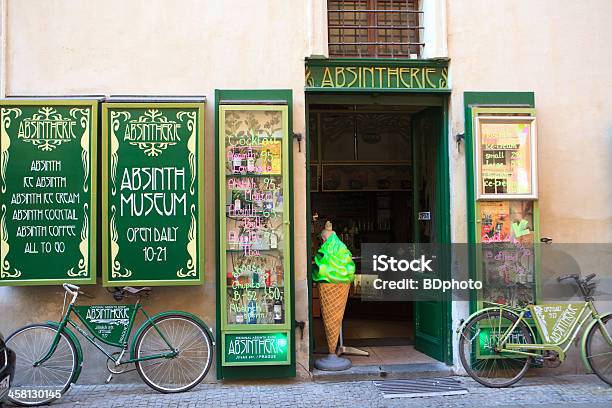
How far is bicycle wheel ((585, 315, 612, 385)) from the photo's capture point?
251 inches

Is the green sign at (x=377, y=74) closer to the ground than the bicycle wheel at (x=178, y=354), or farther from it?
farther from it

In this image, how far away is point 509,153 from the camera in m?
6.74

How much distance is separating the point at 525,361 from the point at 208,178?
392 cm

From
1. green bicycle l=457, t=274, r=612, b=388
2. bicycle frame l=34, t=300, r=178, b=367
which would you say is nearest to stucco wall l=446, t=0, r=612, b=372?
green bicycle l=457, t=274, r=612, b=388

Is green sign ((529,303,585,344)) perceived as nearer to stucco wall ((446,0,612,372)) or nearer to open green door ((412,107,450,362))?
stucco wall ((446,0,612,372))

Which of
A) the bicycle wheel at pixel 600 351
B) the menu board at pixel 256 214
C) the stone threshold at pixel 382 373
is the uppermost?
the menu board at pixel 256 214

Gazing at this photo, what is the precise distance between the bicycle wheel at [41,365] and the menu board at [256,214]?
166 cm

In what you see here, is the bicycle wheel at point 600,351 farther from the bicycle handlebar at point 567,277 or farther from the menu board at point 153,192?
the menu board at point 153,192

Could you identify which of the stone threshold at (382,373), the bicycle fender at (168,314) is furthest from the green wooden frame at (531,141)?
the bicycle fender at (168,314)

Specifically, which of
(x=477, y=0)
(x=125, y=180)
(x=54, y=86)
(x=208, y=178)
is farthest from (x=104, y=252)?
(x=477, y=0)

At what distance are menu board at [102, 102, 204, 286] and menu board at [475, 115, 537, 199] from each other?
10.2ft

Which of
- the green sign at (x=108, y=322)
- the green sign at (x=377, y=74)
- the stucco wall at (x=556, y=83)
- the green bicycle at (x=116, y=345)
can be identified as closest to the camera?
the green bicycle at (x=116, y=345)

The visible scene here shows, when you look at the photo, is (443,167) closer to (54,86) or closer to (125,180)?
(125,180)

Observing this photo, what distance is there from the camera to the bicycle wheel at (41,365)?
5.83 m
